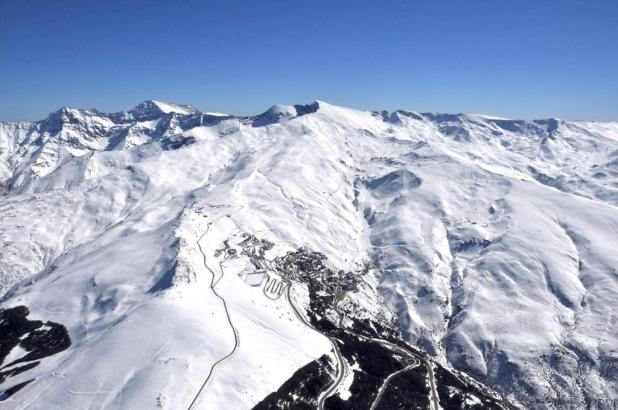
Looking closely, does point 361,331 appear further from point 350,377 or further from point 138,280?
point 138,280

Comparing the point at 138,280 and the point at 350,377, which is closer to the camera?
the point at 350,377

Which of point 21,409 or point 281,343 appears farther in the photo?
point 281,343

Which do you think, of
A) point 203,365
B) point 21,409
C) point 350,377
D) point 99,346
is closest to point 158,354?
point 203,365

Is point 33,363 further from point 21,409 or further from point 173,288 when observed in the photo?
point 173,288

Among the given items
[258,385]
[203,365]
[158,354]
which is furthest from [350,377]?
[158,354]

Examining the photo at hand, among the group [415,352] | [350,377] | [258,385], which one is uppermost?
[258,385]

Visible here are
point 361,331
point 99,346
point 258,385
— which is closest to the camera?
point 258,385

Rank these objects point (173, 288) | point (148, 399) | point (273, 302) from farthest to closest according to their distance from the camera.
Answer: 1. point (273, 302)
2. point (173, 288)
3. point (148, 399)

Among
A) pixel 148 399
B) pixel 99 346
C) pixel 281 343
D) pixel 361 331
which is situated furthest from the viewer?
pixel 361 331

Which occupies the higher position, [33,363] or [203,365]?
[203,365]
